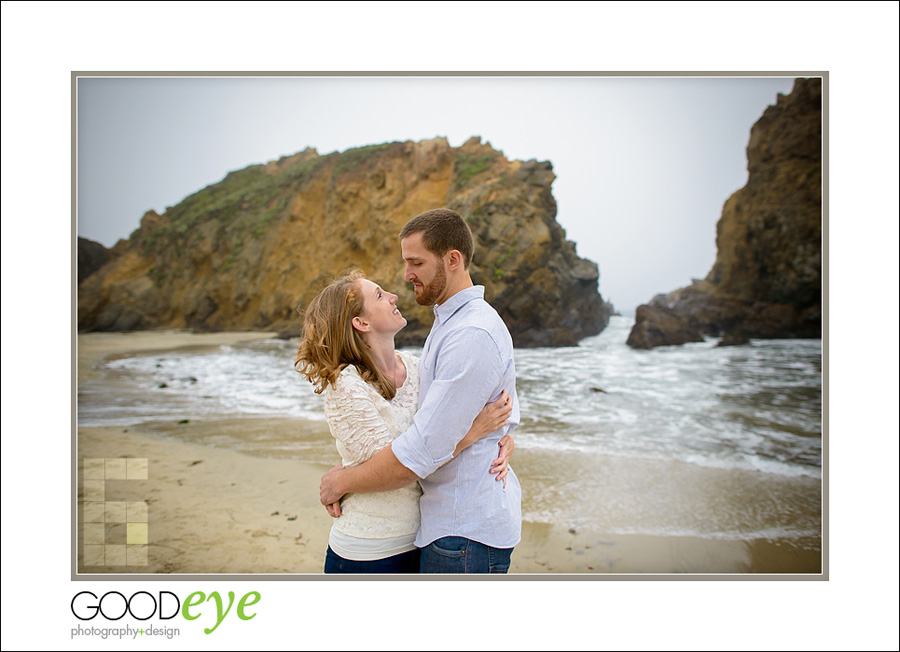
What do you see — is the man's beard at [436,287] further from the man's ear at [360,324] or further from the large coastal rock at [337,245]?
the large coastal rock at [337,245]

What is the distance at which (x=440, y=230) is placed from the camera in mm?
1270

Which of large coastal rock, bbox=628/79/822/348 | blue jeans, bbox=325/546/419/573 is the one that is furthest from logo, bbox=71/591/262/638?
large coastal rock, bbox=628/79/822/348

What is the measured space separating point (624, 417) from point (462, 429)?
309 centimetres

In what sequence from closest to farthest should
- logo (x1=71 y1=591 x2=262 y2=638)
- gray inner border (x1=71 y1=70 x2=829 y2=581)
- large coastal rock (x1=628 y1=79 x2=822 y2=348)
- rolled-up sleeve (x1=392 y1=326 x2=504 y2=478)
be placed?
1. rolled-up sleeve (x1=392 y1=326 x2=504 y2=478)
2. logo (x1=71 y1=591 x2=262 y2=638)
3. gray inner border (x1=71 y1=70 x2=829 y2=581)
4. large coastal rock (x1=628 y1=79 x2=822 y2=348)

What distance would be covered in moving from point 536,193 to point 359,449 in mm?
2779

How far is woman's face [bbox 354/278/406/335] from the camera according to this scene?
1289 millimetres

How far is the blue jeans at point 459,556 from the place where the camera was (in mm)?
1212

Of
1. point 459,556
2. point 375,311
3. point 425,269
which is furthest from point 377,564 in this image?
point 425,269

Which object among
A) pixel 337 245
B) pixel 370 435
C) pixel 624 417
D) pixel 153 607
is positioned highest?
pixel 337 245

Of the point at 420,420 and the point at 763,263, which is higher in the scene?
the point at 763,263

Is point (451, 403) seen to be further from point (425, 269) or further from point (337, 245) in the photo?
point (337, 245)

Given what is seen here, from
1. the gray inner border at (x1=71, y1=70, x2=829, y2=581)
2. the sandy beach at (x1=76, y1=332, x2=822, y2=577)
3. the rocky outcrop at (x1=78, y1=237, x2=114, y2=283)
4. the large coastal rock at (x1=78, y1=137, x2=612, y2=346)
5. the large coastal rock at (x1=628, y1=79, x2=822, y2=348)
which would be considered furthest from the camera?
the large coastal rock at (x1=78, y1=137, x2=612, y2=346)

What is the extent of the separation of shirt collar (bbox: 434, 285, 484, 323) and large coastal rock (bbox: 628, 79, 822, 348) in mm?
2441

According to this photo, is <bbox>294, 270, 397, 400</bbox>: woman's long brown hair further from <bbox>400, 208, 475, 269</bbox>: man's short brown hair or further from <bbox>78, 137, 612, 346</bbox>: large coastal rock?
<bbox>78, 137, 612, 346</bbox>: large coastal rock
